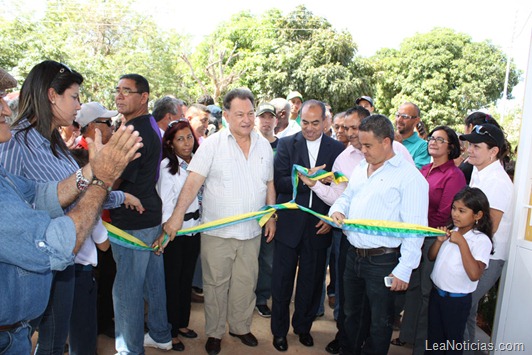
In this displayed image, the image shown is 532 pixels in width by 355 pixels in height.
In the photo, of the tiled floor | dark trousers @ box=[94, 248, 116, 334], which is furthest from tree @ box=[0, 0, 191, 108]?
the tiled floor

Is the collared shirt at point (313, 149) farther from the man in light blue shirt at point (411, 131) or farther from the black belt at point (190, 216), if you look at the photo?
the man in light blue shirt at point (411, 131)

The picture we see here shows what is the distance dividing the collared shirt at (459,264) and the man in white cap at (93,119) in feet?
11.7

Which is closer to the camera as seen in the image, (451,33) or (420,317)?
(420,317)

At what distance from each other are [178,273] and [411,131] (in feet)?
11.2

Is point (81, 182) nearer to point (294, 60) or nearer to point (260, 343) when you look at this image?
point (260, 343)

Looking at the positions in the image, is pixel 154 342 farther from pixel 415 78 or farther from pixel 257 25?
pixel 415 78

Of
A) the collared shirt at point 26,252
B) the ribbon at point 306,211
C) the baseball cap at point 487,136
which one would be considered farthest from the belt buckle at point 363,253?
the collared shirt at point 26,252

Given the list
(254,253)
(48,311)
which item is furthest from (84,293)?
(254,253)

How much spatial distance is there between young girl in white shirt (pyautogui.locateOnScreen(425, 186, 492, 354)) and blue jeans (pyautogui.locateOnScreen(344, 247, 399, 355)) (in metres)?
0.44

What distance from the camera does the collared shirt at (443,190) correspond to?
370cm

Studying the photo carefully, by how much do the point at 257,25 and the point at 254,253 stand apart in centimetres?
2609

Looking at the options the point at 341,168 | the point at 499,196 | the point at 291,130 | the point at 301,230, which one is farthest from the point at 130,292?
the point at 291,130

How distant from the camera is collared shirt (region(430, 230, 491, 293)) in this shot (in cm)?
314

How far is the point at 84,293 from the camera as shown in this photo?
2.72 meters
